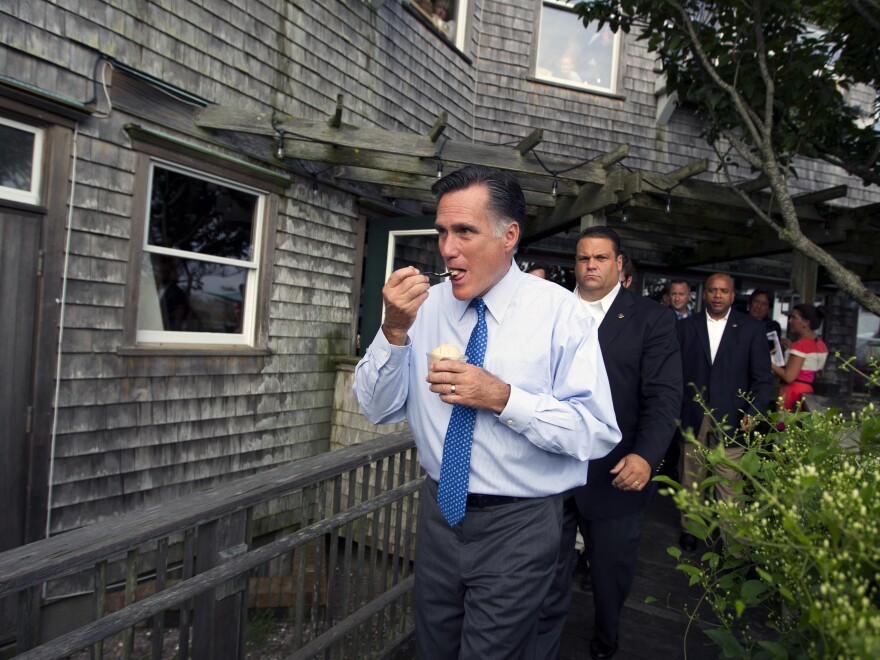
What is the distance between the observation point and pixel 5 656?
3.68 metres

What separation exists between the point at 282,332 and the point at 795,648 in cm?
490

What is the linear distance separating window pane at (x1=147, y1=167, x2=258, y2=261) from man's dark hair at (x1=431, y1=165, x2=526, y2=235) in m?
3.50

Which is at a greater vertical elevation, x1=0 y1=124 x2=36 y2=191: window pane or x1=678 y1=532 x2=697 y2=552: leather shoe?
x1=0 y1=124 x2=36 y2=191: window pane

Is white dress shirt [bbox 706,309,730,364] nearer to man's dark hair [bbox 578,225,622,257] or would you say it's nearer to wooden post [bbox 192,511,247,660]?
man's dark hair [bbox 578,225,622,257]

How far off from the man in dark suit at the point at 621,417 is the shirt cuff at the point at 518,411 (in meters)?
1.10

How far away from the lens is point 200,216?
4777 mm

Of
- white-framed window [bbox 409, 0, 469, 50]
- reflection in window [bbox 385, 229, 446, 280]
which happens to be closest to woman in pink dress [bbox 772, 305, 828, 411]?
reflection in window [bbox 385, 229, 446, 280]

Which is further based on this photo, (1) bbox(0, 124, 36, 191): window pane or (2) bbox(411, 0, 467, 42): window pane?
(2) bbox(411, 0, 467, 42): window pane

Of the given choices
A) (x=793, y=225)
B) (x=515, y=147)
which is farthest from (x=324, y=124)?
(x=793, y=225)

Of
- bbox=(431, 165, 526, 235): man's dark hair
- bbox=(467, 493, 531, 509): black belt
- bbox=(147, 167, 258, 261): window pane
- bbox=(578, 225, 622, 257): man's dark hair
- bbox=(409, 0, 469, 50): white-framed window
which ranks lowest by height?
bbox=(467, 493, 531, 509): black belt

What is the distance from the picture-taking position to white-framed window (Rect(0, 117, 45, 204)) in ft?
11.6

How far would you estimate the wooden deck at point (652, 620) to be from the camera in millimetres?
2904

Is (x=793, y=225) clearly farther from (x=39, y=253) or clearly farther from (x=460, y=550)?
(x=39, y=253)

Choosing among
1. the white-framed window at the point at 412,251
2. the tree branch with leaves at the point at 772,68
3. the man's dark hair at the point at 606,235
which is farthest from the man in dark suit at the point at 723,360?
the white-framed window at the point at 412,251
